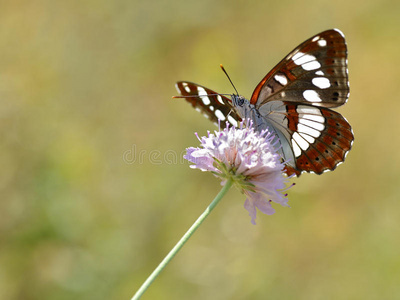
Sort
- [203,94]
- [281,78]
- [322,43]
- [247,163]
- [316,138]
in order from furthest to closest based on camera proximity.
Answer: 1. [203,94]
2. [316,138]
3. [281,78]
4. [322,43]
5. [247,163]

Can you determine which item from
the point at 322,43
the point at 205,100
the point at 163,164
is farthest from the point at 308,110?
the point at 163,164

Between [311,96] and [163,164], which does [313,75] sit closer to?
[311,96]

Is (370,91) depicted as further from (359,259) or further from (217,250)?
(217,250)

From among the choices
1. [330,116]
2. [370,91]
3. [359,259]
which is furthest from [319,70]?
[370,91]

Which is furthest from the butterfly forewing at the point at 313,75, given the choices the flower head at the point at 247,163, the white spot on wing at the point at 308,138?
the flower head at the point at 247,163

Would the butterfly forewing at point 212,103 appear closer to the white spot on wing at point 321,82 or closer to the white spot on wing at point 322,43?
the white spot on wing at point 321,82
